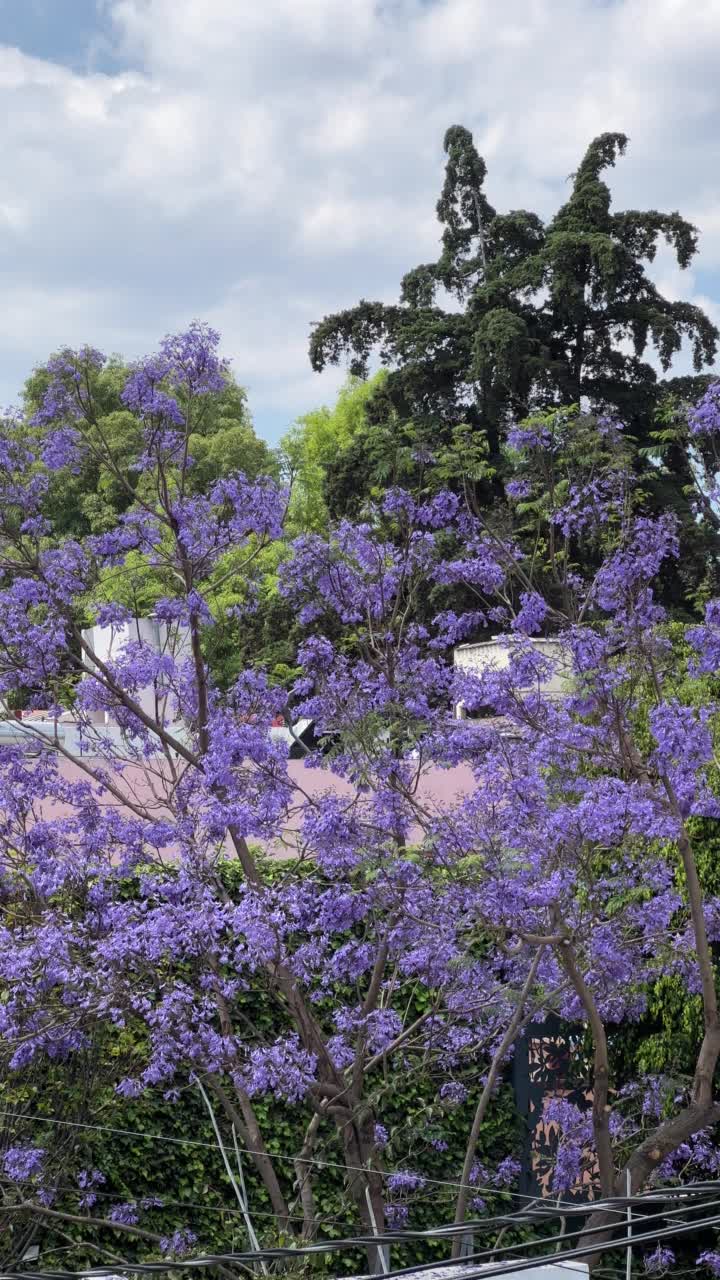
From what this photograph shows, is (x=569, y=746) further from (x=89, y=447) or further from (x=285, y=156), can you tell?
(x=285, y=156)

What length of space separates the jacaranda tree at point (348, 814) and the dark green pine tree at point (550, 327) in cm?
1666

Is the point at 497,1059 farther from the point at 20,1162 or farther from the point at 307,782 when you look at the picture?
the point at 307,782

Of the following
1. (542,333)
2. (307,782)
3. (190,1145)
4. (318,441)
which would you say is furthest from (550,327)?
(190,1145)

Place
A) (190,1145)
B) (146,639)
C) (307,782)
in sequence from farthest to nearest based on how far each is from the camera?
(307,782), (146,639), (190,1145)

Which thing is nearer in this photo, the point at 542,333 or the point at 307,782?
A: the point at 307,782

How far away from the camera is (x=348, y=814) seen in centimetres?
524

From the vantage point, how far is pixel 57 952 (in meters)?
5.18

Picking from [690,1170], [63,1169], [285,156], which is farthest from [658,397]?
[63,1169]

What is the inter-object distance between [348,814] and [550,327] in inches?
773

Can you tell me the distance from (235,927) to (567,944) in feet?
4.08

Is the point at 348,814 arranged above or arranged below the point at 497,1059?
above

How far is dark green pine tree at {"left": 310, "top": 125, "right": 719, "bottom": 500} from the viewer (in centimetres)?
2259

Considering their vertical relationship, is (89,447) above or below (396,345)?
below

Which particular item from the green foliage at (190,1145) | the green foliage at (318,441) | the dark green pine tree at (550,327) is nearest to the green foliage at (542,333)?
the dark green pine tree at (550,327)
